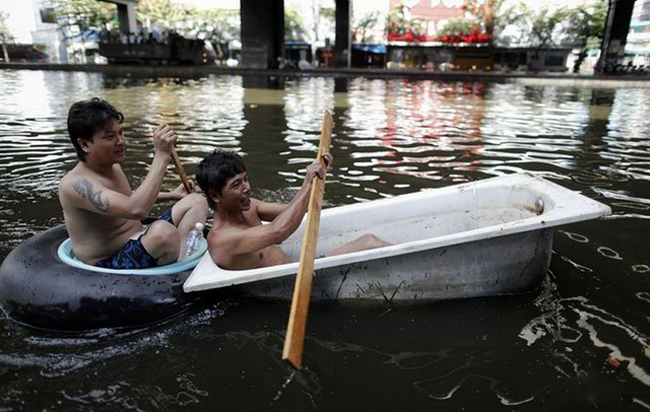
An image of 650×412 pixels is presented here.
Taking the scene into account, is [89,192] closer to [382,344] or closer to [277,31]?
[382,344]

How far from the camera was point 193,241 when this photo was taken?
3.55m

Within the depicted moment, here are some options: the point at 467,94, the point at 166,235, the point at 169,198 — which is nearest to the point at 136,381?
the point at 166,235

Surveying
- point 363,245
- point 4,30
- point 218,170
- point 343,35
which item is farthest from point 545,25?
point 4,30

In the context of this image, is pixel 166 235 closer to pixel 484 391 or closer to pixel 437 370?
pixel 437 370

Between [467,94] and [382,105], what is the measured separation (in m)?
4.86

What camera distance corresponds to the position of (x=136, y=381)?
2.65 metres

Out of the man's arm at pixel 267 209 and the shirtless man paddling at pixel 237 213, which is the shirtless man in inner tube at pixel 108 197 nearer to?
the shirtless man paddling at pixel 237 213

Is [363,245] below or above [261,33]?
below

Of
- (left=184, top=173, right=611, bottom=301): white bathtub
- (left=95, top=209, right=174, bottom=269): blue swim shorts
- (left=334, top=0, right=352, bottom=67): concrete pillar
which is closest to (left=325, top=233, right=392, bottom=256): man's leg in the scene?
(left=184, top=173, right=611, bottom=301): white bathtub

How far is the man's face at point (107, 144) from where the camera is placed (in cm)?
282

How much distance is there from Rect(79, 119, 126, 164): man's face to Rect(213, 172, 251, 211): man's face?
24.1 inches

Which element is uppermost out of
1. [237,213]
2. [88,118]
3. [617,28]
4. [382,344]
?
[617,28]

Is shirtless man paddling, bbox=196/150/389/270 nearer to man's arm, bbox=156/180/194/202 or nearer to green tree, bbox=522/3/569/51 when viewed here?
man's arm, bbox=156/180/194/202

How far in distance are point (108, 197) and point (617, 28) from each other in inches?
1331
